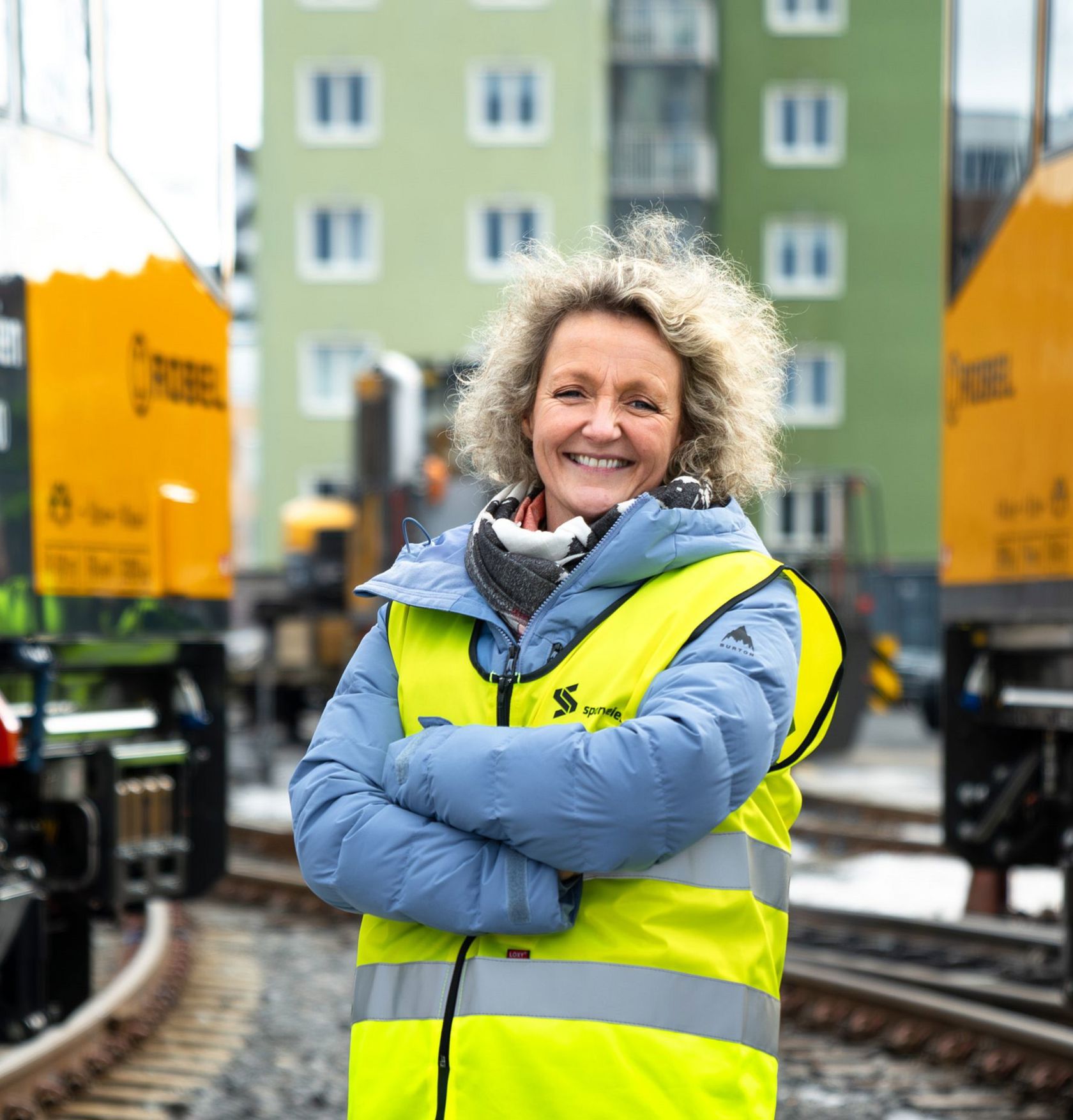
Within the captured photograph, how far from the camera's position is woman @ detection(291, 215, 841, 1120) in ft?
6.41

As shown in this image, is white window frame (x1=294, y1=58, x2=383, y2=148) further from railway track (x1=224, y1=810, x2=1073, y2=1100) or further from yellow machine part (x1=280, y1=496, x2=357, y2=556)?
railway track (x1=224, y1=810, x2=1073, y2=1100)

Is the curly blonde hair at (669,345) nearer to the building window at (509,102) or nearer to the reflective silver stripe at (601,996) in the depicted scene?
A: the reflective silver stripe at (601,996)

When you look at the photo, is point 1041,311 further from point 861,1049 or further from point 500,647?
point 500,647

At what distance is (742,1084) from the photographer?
197 centimetres

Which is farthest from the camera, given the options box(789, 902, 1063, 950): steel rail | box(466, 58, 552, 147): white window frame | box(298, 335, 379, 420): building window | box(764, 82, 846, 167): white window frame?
box(764, 82, 846, 167): white window frame

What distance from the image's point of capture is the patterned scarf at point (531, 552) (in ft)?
7.06

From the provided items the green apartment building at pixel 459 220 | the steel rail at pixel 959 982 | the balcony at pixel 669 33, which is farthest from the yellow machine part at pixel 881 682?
the balcony at pixel 669 33

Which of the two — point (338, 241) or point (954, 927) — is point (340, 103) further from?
point (954, 927)

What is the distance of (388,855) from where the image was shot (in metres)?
2.02

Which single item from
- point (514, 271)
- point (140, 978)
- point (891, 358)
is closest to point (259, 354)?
point (891, 358)

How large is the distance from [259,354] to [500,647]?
34.7 m

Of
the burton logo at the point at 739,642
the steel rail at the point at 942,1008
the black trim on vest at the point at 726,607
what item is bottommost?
the steel rail at the point at 942,1008

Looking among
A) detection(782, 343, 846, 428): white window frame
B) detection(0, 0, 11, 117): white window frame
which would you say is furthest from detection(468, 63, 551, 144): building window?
detection(0, 0, 11, 117): white window frame

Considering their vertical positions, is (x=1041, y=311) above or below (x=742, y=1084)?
above
